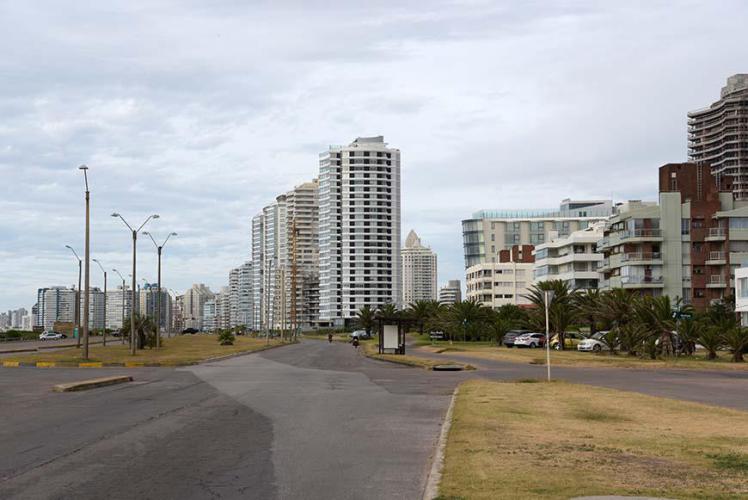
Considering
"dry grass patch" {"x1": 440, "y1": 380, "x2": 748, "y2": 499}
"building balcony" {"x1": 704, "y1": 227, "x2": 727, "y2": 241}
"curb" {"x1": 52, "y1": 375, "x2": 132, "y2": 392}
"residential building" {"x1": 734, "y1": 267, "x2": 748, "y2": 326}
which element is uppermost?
"building balcony" {"x1": 704, "y1": 227, "x2": 727, "y2": 241}

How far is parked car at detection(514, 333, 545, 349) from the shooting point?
76.9m

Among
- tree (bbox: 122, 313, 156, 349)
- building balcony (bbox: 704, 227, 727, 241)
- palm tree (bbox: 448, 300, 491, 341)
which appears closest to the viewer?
tree (bbox: 122, 313, 156, 349)

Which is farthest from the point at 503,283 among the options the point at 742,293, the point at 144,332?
the point at 144,332

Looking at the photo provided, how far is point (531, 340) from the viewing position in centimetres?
7694

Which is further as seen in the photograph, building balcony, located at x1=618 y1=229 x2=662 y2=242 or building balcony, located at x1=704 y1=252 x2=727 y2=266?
building balcony, located at x1=618 y1=229 x2=662 y2=242

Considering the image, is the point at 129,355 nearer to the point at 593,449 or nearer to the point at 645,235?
the point at 593,449

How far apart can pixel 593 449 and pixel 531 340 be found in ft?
214

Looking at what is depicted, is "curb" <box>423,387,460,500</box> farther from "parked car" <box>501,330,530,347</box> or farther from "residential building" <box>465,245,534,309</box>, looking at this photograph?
"residential building" <box>465,245,534,309</box>

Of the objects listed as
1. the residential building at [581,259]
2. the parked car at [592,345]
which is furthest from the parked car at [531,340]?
the residential building at [581,259]

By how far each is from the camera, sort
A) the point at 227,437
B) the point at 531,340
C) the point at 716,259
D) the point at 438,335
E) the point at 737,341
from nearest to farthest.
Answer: the point at 227,437 < the point at 737,341 < the point at 531,340 < the point at 716,259 < the point at 438,335

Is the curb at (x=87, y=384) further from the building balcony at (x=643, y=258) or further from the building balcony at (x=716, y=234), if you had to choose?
the building balcony at (x=716, y=234)

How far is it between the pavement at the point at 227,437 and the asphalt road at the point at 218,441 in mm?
24

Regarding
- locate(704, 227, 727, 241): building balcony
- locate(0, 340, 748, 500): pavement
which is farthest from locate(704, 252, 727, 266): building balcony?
locate(0, 340, 748, 500): pavement

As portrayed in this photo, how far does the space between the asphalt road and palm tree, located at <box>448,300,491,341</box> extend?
230 feet
